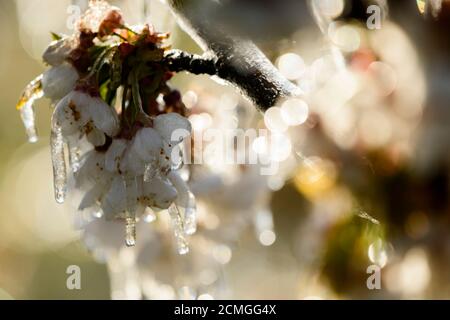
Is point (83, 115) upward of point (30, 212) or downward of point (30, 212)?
downward

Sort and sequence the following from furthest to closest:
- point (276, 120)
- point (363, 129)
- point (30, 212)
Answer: point (30, 212)
point (276, 120)
point (363, 129)

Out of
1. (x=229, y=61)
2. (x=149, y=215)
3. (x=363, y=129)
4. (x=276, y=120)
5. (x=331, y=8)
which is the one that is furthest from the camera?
Result: (x=149, y=215)

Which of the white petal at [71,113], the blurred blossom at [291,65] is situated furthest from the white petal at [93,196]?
the blurred blossom at [291,65]

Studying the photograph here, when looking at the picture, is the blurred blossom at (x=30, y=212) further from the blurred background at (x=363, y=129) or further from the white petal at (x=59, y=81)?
the white petal at (x=59, y=81)

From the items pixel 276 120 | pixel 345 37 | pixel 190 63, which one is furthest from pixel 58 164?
pixel 345 37

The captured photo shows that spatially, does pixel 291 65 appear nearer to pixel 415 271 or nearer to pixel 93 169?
pixel 93 169

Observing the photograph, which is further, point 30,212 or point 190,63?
point 30,212
